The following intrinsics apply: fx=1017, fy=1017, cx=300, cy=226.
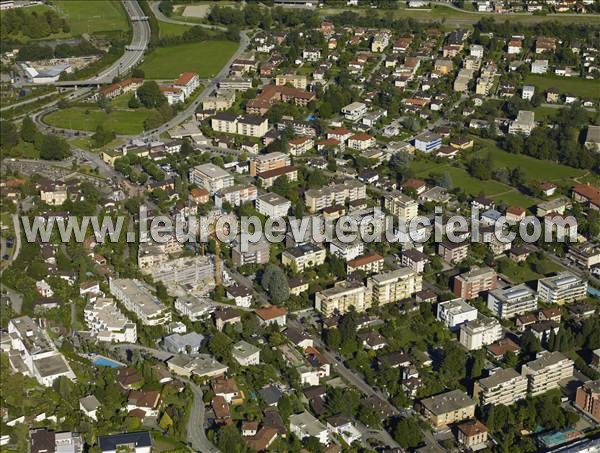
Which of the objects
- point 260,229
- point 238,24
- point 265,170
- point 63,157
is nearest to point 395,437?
point 260,229

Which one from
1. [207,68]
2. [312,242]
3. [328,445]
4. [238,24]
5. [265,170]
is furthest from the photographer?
[238,24]

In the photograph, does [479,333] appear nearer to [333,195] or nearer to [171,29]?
[333,195]

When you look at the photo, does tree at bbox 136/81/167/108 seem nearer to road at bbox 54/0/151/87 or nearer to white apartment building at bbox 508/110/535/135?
road at bbox 54/0/151/87

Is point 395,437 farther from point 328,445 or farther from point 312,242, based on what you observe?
point 312,242

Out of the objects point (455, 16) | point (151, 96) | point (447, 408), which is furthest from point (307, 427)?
point (455, 16)

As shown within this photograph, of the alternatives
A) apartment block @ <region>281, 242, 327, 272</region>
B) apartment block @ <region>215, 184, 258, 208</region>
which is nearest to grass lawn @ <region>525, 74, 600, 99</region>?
apartment block @ <region>215, 184, 258, 208</region>
